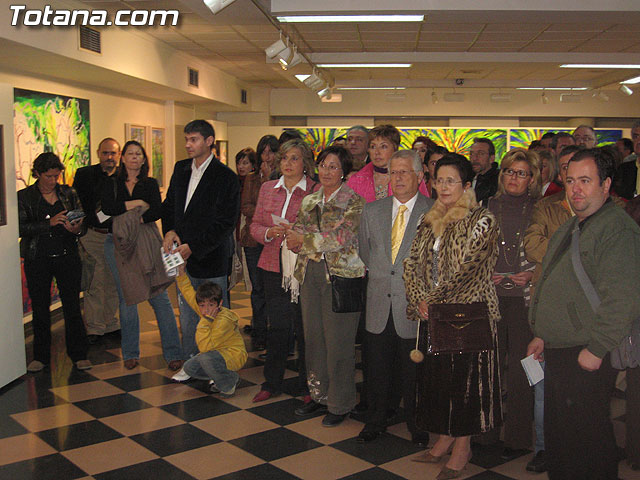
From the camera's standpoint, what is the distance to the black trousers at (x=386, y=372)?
11.8ft

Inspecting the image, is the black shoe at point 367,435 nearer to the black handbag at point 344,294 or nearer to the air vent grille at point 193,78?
the black handbag at point 344,294

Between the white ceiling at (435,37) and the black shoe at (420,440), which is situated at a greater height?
the white ceiling at (435,37)

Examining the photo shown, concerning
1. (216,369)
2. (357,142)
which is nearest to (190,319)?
(216,369)

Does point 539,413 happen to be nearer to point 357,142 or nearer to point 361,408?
point 361,408

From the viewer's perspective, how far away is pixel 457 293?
316 cm

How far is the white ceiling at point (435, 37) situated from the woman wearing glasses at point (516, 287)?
3.54 m

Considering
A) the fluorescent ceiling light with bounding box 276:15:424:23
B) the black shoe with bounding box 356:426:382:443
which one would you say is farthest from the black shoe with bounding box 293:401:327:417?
the fluorescent ceiling light with bounding box 276:15:424:23

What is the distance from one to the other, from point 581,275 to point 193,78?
9174 millimetres

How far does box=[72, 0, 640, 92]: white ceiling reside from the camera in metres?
6.65

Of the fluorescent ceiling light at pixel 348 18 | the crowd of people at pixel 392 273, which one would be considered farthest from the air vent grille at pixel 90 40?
the fluorescent ceiling light at pixel 348 18

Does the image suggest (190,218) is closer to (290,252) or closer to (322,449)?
(290,252)

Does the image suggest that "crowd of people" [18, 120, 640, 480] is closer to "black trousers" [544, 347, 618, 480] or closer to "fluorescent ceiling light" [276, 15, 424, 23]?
"black trousers" [544, 347, 618, 480]
